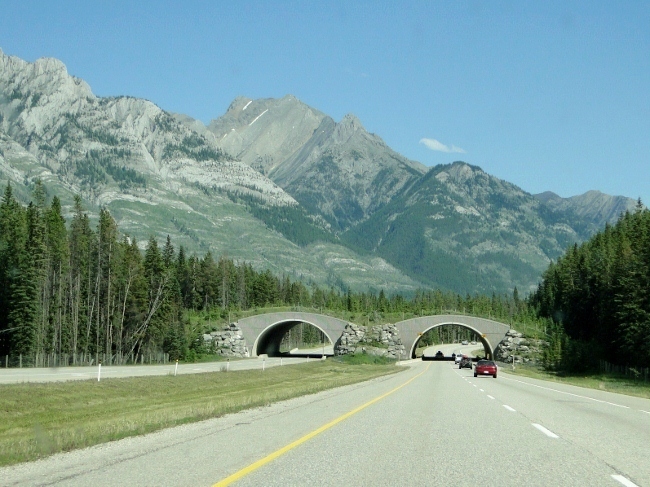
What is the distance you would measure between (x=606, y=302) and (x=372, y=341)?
33193 mm

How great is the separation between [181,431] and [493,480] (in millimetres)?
7616

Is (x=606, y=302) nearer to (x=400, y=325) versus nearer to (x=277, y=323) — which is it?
(x=400, y=325)

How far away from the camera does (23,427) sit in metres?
19.4

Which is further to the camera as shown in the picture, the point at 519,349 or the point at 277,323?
the point at 277,323

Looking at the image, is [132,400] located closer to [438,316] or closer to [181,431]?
[181,431]

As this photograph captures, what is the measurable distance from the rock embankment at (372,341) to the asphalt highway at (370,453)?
280 ft

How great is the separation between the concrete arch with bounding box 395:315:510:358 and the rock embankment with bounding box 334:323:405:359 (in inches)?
52.6

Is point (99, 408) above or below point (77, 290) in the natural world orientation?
below

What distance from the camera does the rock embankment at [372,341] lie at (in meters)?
104

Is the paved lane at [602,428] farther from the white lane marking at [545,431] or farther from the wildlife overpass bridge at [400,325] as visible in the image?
the wildlife overpass bridge at [400,325]

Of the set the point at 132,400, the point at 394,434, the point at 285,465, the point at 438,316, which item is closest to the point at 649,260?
the point at 438,316

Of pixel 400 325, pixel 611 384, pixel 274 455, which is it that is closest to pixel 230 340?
pixel 400 325

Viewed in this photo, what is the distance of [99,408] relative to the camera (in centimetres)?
2462

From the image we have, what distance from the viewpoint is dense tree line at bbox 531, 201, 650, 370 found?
6831 centimetres
